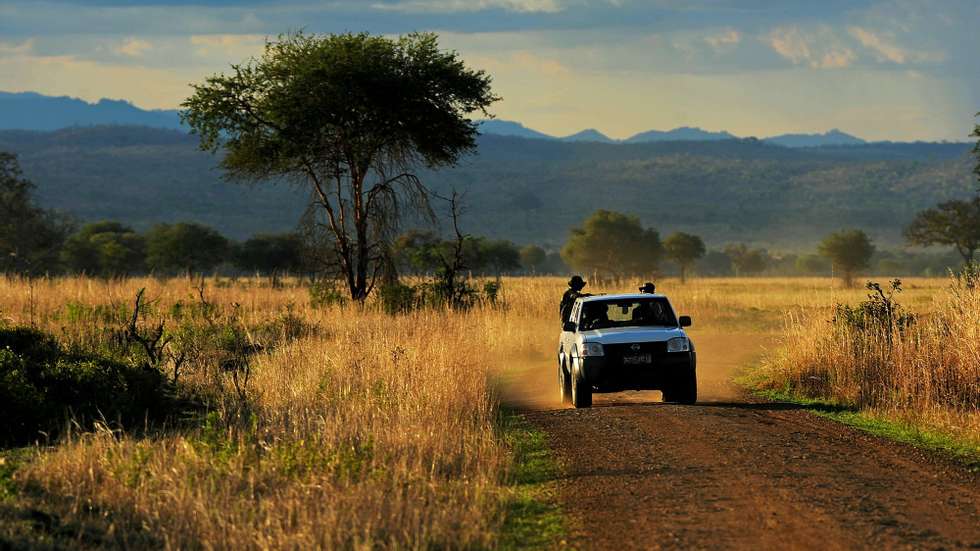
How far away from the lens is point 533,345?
28516 millimetres

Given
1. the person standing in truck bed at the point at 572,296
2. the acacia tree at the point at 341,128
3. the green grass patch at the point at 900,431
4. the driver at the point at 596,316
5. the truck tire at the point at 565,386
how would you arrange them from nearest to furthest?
the green grass patch at the point at 900,431 → the driver at the point at 596,316 → the truck tire at the point at 565,386 → the person standing in truck bed at the point at 572,296 → the acacia tree at the point at 341,128

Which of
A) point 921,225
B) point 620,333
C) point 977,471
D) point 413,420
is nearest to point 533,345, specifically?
point 620,333

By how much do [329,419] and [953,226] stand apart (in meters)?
Result: 75.3

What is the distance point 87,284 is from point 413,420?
1056 inches

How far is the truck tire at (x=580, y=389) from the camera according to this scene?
17.7 metres

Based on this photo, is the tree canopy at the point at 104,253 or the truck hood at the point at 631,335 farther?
the tree canopy at the point at 104,253

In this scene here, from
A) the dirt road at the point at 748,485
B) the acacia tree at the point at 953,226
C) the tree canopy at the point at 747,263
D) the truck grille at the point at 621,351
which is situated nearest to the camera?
the dirt road at the point at 748,485

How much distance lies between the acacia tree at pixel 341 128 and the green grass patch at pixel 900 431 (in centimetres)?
1597

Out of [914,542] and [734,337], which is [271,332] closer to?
[734,337]

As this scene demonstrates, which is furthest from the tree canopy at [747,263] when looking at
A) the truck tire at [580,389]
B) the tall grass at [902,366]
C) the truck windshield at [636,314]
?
the truck tire at [580,389]

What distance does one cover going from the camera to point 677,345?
688 inches

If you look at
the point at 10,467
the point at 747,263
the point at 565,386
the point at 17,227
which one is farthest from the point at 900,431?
the point at 747,263

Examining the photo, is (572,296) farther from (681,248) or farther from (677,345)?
(681,248)

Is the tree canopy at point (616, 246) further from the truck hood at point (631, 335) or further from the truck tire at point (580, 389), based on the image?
the truck hood at point (631, 335)
